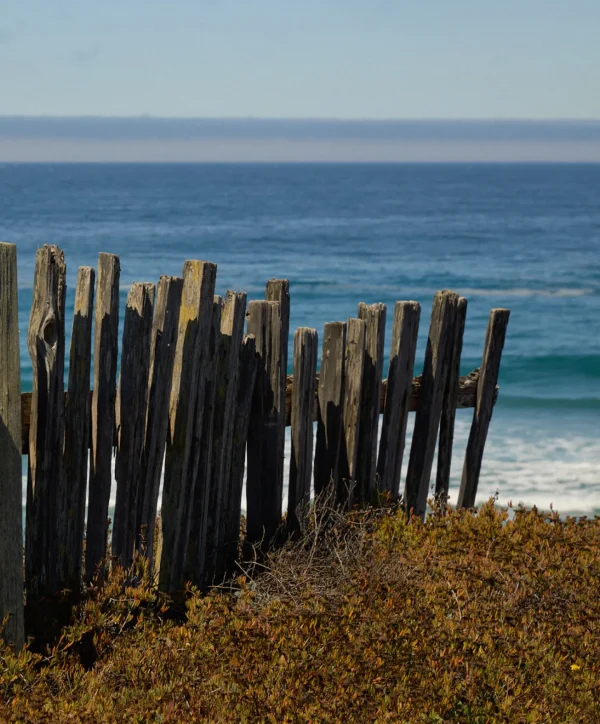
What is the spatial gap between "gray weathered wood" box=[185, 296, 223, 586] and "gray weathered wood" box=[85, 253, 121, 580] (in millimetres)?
503

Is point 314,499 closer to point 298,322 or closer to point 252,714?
point 252,714

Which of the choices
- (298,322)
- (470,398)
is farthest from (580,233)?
(470,398)

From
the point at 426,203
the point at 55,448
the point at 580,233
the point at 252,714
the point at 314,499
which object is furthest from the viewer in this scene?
the point at 426,203

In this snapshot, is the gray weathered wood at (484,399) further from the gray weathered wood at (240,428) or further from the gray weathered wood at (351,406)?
the gray weathered wood at (240,428)

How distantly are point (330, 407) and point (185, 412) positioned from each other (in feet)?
3.71

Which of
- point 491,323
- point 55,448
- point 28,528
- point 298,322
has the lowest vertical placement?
point 298,322

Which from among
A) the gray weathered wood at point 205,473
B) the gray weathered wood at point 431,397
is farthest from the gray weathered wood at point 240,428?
the gray weathered wood at point 431,397

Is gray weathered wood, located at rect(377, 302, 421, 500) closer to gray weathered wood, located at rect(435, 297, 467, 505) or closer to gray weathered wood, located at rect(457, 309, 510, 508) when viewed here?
gray weathered wood, located at rect(435, 297, 467, 505)

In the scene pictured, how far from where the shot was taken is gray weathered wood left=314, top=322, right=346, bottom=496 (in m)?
5.39

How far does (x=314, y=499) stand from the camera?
5.51 metres

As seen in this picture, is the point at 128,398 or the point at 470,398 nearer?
the point at 128,398

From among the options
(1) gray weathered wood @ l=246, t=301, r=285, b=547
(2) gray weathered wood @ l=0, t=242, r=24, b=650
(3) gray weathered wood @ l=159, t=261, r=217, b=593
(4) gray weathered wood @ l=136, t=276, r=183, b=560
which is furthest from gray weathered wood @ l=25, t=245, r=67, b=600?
(1) gray weathered wood @ l=246, t=301, r=285, b=547

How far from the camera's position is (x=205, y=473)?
4.81 meters

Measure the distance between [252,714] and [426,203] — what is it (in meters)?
87.6
